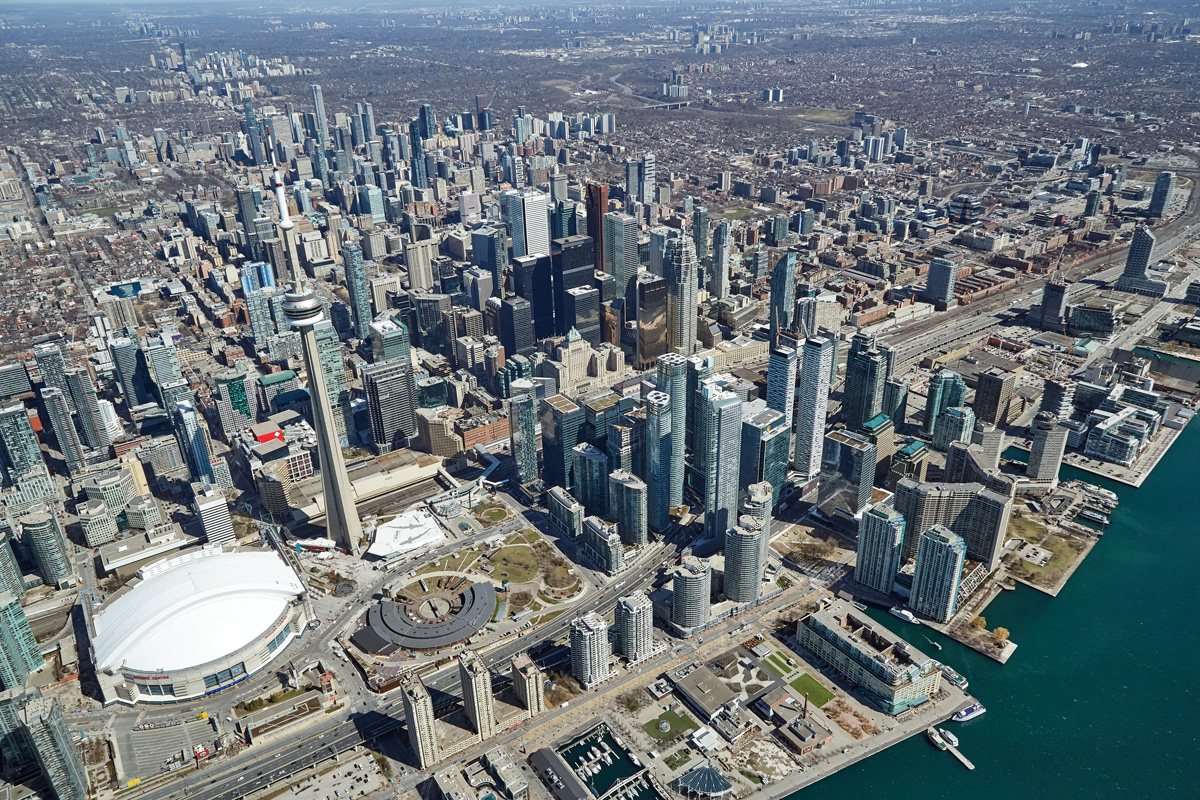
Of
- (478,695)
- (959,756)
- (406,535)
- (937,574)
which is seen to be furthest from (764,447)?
(478,695)

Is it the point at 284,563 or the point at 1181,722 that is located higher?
the point at 284,563

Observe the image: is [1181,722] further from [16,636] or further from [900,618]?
[16,636]

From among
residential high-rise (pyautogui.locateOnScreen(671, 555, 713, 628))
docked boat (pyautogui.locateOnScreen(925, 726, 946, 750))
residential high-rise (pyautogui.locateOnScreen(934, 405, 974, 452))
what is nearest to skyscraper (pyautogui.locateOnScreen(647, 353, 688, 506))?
residential high-rise (pyautogui.locateOnScreen(671, 555, 713, 628))

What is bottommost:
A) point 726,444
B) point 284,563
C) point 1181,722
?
point 1181,722

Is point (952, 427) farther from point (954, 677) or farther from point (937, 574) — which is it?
point (954, 677)

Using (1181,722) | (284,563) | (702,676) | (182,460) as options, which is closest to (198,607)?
A: (284,563)

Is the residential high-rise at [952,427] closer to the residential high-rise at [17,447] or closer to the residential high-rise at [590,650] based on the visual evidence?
the residential high-rise at [590,650]

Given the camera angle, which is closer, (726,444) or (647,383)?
(726,444)

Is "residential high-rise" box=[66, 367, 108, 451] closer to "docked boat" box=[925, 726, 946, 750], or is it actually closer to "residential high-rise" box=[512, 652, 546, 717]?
"residential high-rise" box=[512, 652, 546, 717]
